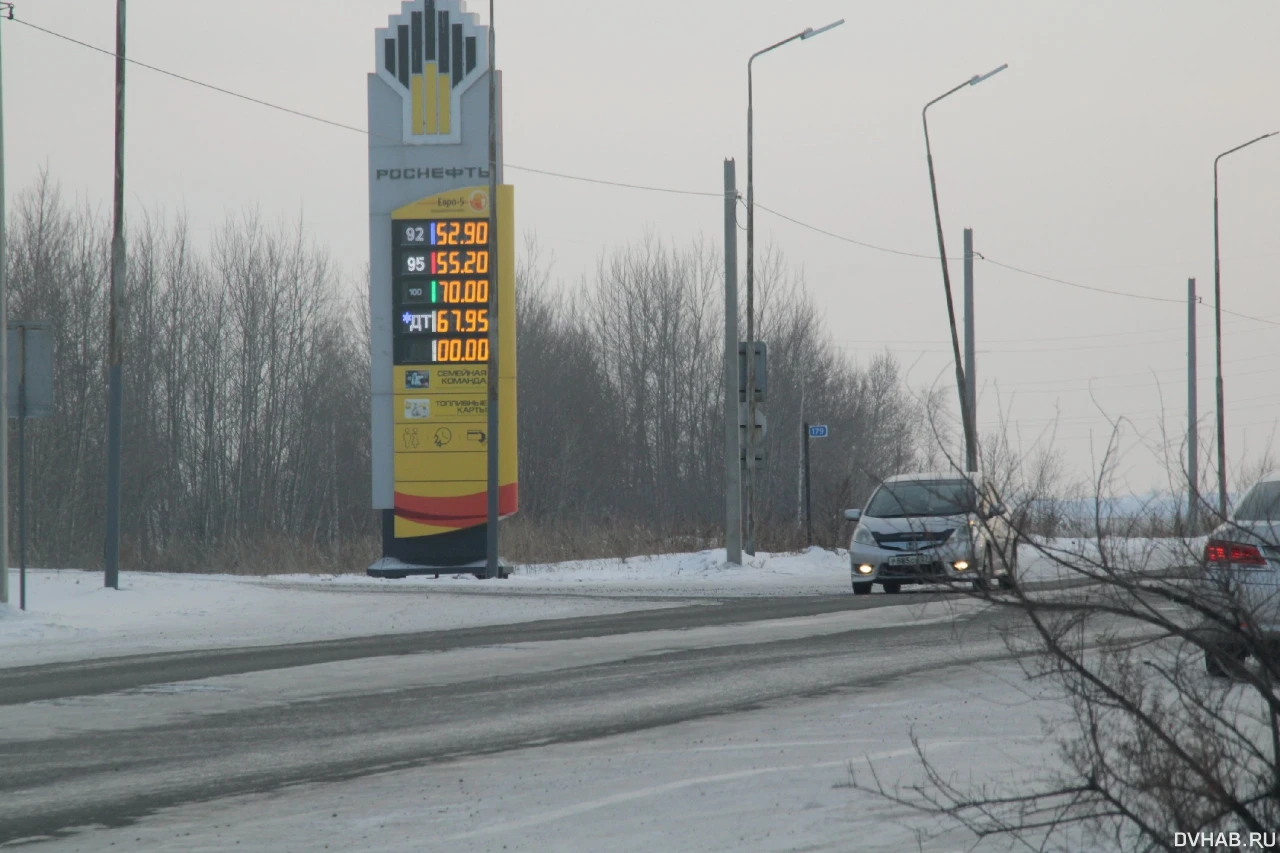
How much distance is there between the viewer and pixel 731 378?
28.9 meters

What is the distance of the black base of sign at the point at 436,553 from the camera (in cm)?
2953

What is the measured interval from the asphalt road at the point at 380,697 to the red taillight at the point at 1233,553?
3.29 feet

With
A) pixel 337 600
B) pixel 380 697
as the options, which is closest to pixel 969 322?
pixel 337 600

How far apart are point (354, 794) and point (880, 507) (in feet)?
51.9

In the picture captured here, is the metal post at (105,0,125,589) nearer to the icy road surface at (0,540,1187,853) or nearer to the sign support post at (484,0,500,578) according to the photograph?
the icy road surface at (0,540,1187,853)

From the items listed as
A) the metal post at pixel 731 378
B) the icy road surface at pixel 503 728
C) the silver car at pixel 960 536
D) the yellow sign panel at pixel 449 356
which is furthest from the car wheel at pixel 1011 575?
the yellow sign panel at pixel 449 356

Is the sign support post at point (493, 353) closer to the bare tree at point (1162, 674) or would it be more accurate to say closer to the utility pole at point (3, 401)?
the utility pole at point (3, 401)

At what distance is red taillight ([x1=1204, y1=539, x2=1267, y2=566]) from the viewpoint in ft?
14.1

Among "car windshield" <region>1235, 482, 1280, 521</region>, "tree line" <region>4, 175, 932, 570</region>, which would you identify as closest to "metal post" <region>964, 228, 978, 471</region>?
"tree line" <region>4, 175, 932, 570</region>

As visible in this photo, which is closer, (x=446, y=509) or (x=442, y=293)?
(x=442, y=293)

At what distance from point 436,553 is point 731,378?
7.04 metres

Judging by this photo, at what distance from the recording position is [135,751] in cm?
836

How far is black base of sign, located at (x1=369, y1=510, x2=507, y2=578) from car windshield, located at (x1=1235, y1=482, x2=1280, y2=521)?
24.5 meters

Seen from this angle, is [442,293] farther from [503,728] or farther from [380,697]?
[503,728]
